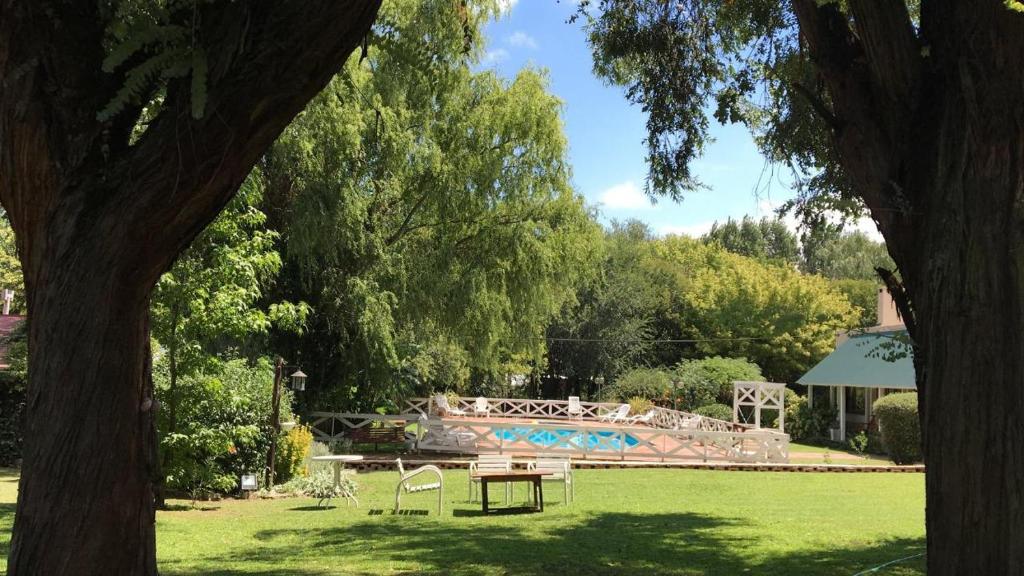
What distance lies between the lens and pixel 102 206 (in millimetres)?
3068

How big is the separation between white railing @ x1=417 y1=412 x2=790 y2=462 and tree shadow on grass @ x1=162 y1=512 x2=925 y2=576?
34.1 feet

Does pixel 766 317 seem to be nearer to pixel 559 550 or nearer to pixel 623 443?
pixel 623 443

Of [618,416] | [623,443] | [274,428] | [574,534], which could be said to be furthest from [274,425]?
[618,416]

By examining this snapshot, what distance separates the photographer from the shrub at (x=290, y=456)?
15.9 meters

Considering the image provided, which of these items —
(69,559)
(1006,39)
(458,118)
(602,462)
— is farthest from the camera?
(458,118)

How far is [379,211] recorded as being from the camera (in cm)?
2125

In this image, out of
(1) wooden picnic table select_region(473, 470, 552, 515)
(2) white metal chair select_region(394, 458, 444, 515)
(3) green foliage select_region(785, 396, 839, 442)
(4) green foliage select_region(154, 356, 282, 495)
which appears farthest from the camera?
(3) green foliage select_region(785, 396, 839, 442)

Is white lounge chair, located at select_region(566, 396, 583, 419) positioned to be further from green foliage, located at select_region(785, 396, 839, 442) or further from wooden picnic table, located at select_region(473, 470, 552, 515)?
wooden picnic table, located at select_region(473, 470, 552, 515)

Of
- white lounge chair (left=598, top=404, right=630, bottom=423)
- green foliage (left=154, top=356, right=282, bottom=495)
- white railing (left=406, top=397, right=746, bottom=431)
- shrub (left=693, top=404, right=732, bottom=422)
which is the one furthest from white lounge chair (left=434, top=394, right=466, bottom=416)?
green foliage (left=154, top=356, right=282, bottom=495)

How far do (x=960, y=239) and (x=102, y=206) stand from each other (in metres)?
4.01

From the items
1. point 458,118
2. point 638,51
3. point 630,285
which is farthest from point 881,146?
point 630,285

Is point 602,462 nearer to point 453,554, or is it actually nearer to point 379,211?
point 379,211

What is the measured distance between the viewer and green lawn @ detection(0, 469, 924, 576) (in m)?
7.21

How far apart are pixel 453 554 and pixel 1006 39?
609cm
